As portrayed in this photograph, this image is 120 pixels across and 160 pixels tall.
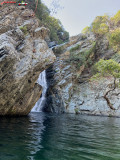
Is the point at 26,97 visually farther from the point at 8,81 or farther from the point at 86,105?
the point at 86,105

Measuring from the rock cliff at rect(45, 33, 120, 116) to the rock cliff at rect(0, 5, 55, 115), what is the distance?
937 cm

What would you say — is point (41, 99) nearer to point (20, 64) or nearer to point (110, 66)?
point (20, 64)

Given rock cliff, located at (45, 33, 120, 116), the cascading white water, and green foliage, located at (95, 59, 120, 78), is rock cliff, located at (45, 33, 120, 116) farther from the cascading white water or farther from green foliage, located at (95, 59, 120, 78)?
green foliage, located at (95, 59, 120, 78)

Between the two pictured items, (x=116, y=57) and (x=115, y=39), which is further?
(x=115, y=39)

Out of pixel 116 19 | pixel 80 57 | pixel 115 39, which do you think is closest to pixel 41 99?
pixel 80 57

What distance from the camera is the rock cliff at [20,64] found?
42.4 ft

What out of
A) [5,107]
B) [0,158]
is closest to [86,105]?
[5,107]

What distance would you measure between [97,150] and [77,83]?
26912 mm

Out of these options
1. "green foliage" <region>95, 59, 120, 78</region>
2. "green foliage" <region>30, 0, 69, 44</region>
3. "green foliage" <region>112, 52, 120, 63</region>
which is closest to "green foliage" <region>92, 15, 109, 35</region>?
"green foliage" <region>112, 52, 120, 63</region>

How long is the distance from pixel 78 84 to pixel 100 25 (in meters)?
21.9

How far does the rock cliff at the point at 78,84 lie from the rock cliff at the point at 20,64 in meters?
9.37

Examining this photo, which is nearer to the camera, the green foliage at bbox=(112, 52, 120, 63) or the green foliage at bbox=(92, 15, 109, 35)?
the green foliage at bbox=(112, 52, 120, 63)

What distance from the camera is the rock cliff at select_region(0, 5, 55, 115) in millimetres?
12925

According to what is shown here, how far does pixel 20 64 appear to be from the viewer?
15.3 metres
